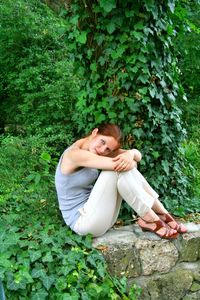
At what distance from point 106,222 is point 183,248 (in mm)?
749

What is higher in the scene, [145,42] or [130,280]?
[145,42]

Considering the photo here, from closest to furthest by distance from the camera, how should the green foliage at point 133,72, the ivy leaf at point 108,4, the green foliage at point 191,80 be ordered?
1. the ivy leaf at point 108,4
2. the green foliage at point 133,72
3. the green foliage at point 191,80

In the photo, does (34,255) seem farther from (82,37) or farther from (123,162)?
(82,37)

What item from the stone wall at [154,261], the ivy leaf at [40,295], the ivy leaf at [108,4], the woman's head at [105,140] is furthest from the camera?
the ivy leaf at [108,4]

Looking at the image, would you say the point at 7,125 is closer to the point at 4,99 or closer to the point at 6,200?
the point at 4,99

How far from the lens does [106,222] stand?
331cm

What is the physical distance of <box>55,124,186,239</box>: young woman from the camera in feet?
10.4

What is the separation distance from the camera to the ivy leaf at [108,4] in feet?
11.7

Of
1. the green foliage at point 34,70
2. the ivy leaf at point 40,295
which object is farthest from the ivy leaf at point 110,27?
the green foliage at point 34,70

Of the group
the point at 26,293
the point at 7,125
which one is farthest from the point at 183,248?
the point at 7,125

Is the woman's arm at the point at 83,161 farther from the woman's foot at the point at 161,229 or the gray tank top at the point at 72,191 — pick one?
the woman's foot at the point at 161,229

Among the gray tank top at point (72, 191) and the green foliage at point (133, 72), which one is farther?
the green foliage at point (133, 72)

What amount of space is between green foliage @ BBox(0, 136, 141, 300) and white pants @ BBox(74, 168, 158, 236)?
12 cm

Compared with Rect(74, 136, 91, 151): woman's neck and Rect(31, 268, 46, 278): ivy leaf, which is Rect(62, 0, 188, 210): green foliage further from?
Rect(31, 268, 46, 278): ivy leaf
